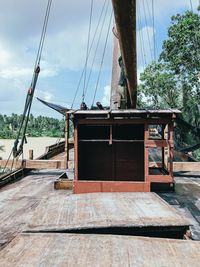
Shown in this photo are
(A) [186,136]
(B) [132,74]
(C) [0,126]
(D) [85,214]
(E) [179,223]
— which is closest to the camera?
(E) [179,223]

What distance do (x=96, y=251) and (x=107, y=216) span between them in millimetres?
805

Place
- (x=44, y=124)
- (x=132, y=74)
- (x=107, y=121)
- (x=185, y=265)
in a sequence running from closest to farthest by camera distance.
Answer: (x=185, y=265), (x=132, y=74), (x=107, y=121), (x=44, y=124)

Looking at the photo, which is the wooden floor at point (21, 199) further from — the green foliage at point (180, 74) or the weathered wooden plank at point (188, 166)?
the green foliage at point (180, 74)

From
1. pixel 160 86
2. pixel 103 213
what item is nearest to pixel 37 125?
pixel 160 86

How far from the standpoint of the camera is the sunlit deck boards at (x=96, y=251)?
5.96 feet

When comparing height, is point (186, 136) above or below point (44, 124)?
below

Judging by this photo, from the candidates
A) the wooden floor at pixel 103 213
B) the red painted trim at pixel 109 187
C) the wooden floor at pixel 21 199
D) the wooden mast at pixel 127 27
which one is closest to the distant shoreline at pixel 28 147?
the wooden floor at pixel 21 199

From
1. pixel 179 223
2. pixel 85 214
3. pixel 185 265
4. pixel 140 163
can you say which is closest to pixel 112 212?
pixel 85 214

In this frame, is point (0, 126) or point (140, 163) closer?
point (140, 163)

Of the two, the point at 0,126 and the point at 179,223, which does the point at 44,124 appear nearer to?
the point at 0,126

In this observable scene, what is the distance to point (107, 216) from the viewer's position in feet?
9.14

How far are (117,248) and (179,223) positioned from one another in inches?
31.4

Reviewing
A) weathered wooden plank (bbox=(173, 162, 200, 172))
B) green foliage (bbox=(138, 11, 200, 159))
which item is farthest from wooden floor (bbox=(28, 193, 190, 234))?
green foliage (bbox=(138, 11, 200, 159))

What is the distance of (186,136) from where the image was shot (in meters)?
17.5
